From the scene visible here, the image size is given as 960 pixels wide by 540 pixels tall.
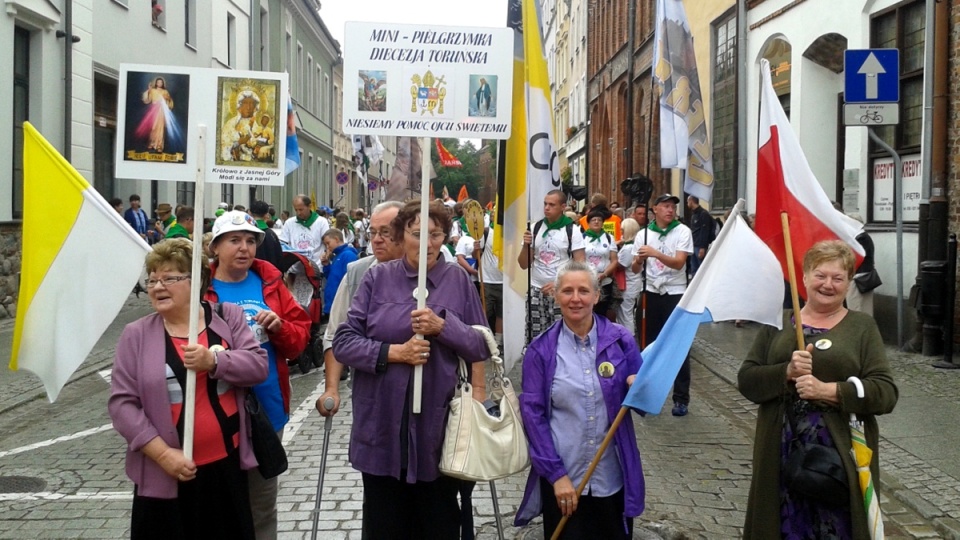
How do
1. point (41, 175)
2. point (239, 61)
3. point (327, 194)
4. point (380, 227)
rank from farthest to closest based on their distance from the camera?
point (327, 194) < point (239, 61) < point (380, 227) < point (41, 175)

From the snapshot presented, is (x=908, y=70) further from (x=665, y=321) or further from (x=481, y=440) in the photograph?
(x=481, y=440)

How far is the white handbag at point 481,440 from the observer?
12.4 ft

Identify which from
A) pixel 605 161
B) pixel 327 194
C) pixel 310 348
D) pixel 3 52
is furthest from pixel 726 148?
pixel 327 194

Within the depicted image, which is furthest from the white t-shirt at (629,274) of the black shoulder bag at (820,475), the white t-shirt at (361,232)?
the white t-shirt at (361,232)

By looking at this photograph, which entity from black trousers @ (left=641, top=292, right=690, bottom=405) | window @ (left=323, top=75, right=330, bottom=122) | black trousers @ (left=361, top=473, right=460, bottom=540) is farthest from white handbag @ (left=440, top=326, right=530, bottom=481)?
window @ (left=323, top=75, right=330, bottom=122)

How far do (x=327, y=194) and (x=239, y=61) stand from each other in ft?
58.0

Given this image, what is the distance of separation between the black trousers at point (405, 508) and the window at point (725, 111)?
14.7 m

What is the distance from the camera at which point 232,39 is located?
28297 millimetres

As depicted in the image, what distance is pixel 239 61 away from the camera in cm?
2866

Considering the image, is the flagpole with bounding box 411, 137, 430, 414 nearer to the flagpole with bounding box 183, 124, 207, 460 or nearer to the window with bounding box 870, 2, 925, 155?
the flagpole with bounding box 183, 124, 207, 460

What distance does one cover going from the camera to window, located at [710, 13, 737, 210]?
18.1 m

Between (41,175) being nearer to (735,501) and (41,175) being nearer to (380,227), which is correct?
(380,227)

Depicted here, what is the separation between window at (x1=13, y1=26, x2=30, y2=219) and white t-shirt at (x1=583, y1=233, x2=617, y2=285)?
Answer: 9.26 m

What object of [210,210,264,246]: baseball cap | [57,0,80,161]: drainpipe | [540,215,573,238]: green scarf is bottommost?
[210,210,264,246]: baseball cap
